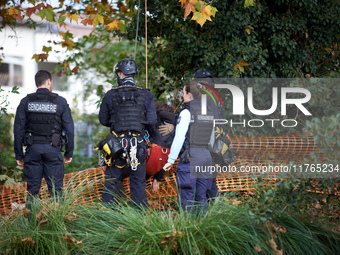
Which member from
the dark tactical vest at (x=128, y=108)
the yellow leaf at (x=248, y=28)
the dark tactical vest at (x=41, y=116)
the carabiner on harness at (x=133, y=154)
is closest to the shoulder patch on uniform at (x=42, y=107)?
the dark tactical vest at (x=41, y=116)

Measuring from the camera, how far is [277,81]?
7.19 m

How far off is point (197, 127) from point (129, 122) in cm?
88

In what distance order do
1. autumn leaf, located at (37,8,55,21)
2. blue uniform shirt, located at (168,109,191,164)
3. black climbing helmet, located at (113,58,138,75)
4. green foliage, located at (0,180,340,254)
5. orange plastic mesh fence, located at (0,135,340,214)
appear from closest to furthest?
green foliage, located at (0,180,340,254) < blue uniform shirt, located at (168,109,191,164) < black climbing helmet, located at (113,58,138,75) < autumn leaf, located at (37,8,55,21) < orange plastic mesh fence, located at (0,135,340,214)

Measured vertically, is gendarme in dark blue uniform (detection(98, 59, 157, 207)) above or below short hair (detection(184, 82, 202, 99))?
below

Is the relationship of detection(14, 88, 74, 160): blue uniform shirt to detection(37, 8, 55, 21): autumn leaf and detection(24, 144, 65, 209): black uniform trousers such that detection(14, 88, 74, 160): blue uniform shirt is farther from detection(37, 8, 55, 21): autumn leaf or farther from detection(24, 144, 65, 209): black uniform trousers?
→ detection(37, 8, 55, 21): autumn leaf

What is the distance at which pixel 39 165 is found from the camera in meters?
5.55

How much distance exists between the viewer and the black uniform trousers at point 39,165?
5.50m

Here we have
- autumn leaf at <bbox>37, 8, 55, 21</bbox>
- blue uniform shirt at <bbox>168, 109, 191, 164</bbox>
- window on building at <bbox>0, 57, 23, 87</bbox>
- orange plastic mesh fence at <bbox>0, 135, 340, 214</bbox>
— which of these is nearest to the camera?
blue uniform shirt at <bbox>168, 109, 191, 164</bbox>

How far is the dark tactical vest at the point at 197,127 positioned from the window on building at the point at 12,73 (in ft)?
73.2

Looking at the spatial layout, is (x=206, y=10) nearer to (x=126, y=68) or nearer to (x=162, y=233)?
(x=126, y=68)

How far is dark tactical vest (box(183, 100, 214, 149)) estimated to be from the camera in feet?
16.5

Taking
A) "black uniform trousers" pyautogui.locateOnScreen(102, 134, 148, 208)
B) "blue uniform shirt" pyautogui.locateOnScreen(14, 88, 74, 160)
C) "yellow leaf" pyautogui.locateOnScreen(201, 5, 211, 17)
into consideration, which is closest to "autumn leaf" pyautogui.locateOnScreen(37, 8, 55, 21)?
"blue uniform shirt" pyautogui.locateOnScreen(14, 88, 74, 160)

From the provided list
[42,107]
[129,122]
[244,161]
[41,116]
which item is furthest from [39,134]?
[244,161]

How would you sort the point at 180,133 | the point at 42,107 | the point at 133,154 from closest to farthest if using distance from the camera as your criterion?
Result: 1. the point at 180,133
2. the point at 133,154
3. the point at 42,107
